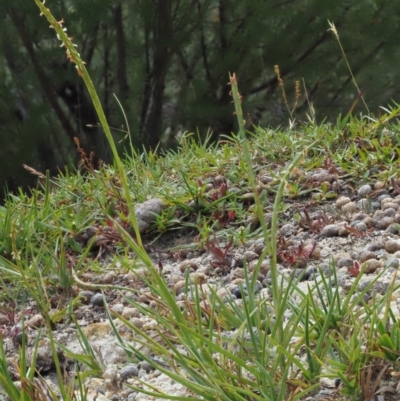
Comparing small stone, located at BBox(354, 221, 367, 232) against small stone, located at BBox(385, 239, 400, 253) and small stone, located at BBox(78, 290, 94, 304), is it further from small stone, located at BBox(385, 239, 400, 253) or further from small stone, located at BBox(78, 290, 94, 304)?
small stone, located at BBox(78, 290, 94, 304)

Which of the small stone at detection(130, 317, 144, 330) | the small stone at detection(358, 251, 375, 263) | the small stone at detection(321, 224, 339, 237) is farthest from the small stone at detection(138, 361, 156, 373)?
the small stone at detection(321, 224, 339, 237)

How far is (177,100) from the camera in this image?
5.88m

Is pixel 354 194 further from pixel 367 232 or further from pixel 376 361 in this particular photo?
pixel 376 361

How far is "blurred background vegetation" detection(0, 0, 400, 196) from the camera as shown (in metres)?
5.48

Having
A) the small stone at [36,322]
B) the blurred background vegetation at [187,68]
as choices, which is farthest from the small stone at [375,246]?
the blurred background vegetation at [187,68]

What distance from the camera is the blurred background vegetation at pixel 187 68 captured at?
548 centimetres

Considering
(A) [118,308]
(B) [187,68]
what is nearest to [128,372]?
(A) [118,308]

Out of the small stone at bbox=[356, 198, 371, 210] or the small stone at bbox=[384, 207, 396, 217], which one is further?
the small stone at bbox=[356, 198, 371, 210]

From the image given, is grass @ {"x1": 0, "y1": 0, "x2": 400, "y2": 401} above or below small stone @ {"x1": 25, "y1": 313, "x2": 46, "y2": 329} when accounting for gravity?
above

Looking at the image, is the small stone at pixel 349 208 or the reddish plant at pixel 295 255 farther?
the small stone at pixel 349 208

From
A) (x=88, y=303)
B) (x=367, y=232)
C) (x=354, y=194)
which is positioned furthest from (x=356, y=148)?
(x=88, y=303)

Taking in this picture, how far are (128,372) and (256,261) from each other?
1.67ft

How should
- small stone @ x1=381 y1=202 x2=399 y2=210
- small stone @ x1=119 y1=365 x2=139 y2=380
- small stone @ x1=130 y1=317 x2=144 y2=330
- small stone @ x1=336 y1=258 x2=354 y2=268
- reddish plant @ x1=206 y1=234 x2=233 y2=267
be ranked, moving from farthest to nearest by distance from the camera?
small stone @ x1=381 y1=202 x2=399 y2=210
reddish plant @ x1=206 y1=234 x2=233 y2=267
small stone @ x1=336 y1=258 x2=354 y2=268
small stone @ x1=130 y1=317 x2=144 y2=330
small stone @ x1=119 y1=365 x2=139 y2=380

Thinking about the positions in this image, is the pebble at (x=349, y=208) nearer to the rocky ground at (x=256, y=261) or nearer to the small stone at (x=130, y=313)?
the rocky ground at (x=256, y=261)
